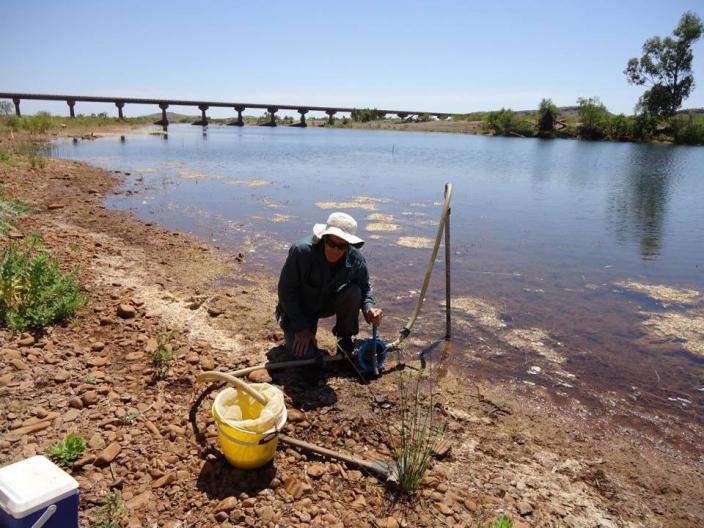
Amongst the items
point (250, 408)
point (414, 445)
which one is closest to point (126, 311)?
point (250, 408)

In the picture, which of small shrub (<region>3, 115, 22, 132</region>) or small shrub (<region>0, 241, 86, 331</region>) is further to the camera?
small shrub (<region>3, 115, 22, 132</region>)

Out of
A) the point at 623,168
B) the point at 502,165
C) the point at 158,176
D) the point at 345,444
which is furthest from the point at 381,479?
the point at 623,168

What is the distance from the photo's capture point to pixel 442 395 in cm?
420

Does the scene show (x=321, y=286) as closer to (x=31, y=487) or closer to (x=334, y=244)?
(x=334, y=244)

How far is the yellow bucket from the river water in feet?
8.47

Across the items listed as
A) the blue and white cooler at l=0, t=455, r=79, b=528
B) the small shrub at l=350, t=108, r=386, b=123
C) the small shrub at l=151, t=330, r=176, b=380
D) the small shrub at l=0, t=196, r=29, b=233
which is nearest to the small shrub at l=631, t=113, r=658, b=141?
the small shrub at l=350, t=108, r=386, b=123

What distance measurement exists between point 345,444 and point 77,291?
128 inches

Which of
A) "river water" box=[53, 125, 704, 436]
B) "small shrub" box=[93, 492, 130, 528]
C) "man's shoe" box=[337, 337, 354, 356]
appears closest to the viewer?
"small shrub" box=[93, 492, 130, 528]

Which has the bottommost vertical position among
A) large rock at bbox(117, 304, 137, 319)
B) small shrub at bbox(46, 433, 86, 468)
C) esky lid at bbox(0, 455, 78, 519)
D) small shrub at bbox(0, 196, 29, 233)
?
small shrub at bbox(46, 433, 86, 468)

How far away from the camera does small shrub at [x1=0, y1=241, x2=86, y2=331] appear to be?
405 centimetres

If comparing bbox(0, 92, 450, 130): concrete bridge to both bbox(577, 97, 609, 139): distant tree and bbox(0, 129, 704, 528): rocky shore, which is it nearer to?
bbox(577, 97, 609, 139): distant tree

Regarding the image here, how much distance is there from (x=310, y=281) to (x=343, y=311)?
0.44m

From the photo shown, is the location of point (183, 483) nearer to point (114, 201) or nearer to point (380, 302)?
point (380, 302)

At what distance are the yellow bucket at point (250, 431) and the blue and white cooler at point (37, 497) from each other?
0.87 m
